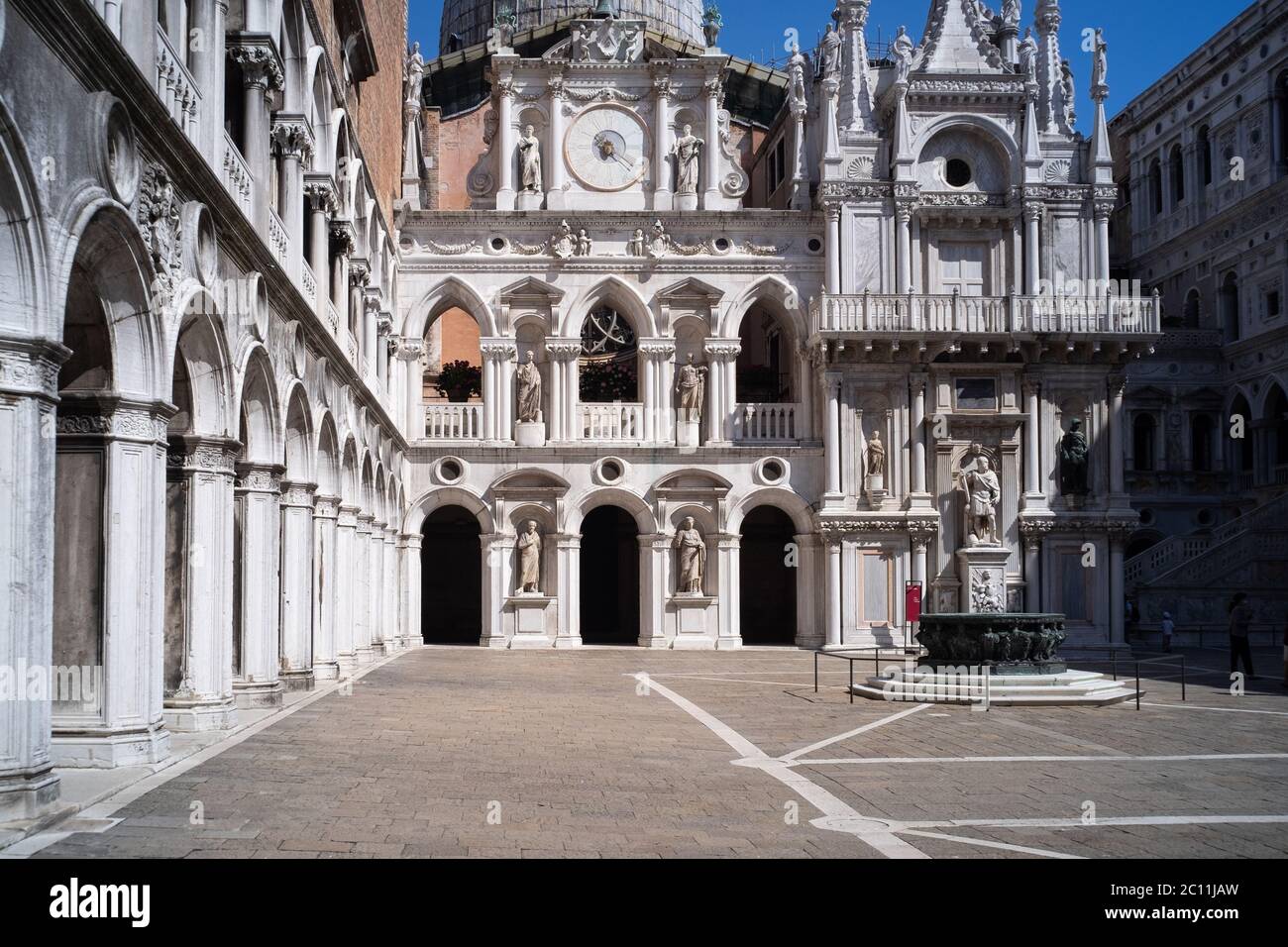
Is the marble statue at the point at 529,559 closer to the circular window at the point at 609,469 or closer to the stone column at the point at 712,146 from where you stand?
the circular window at the point at 609,469

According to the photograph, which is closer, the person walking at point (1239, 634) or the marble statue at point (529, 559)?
the person walking at point (1239, 634)

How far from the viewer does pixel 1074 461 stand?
1344 inches

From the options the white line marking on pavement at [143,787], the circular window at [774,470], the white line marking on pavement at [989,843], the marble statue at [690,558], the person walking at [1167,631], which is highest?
the circular window at [774,470]

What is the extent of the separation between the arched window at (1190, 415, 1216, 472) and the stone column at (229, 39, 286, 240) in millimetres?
36070

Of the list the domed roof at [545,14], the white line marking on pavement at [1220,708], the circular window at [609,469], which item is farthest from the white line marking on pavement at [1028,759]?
the domed roof at [545,14]

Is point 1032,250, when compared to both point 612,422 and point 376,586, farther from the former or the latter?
point 376,586

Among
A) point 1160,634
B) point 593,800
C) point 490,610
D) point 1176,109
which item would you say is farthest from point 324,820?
point 1176,109

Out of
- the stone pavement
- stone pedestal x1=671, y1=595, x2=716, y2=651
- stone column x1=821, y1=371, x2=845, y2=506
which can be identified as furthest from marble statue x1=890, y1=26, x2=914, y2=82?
the stone pavement

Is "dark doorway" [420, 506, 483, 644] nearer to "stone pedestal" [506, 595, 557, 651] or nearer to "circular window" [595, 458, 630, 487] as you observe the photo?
"stone pedestal" [506, 595, 557, 651]

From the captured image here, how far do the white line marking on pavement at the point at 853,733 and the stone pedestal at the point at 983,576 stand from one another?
14562mm

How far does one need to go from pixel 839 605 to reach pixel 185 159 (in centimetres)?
2367

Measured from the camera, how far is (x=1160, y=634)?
118ft

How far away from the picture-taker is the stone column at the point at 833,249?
34.2m
